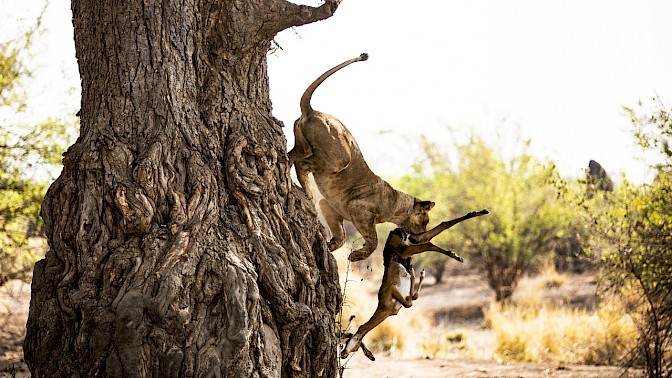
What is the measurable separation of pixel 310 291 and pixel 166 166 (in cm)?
111

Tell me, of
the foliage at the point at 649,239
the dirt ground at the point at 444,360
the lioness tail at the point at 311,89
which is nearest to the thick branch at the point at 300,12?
the lioness tail at the point at 311,89

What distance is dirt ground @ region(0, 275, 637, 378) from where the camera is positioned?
29.7 feet

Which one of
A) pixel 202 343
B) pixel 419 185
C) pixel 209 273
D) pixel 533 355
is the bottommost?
pixel 533 355

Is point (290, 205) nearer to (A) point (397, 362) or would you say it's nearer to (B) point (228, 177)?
(B) point (228, 177)

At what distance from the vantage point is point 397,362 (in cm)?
1024

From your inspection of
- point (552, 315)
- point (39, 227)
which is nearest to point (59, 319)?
point (39, 227)

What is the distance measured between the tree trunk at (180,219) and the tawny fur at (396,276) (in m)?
0.94

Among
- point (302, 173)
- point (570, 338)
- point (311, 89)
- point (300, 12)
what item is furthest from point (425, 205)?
point (570, 338)

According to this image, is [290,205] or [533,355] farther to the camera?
[533,355]

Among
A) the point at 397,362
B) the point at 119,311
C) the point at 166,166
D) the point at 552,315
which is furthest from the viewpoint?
the point at 552,315

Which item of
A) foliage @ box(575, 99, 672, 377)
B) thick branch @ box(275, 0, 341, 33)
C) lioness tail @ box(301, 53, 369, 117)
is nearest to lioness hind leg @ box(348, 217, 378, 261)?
lioness tail @ box(301, 53, 369, 117)

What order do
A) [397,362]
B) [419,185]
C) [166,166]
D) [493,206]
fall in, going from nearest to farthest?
1. [166,166]
2. [397,362]
3. [493,206]
4. [419,185]

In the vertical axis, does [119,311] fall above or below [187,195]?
below

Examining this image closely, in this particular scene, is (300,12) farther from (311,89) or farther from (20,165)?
(20,165)
